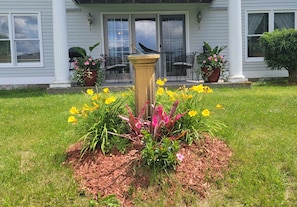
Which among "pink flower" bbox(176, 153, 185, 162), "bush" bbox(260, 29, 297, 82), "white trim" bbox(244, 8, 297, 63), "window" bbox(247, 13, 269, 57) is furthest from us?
"window" bbox(247, 13, 269, 57)

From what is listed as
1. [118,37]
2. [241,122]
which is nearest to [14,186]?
[241,122]

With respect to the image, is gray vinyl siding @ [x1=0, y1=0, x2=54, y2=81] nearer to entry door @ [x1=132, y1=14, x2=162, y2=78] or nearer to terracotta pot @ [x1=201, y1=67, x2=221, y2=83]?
entry door @ [x1=132, y1=14, x2=162, y2=78]

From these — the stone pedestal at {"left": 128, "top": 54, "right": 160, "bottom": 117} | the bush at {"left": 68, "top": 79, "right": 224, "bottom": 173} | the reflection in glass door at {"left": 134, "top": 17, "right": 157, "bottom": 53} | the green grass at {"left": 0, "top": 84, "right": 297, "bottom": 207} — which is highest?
the reflection in glass door at {"left": 134, "top": 17, "right": 157, "bottom": 53}

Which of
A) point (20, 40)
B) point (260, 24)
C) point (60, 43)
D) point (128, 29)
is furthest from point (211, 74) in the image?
point (20, 40)

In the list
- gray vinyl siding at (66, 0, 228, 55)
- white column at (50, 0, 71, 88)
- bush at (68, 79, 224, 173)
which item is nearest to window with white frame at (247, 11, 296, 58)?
gray vinyl siding at (66, 0, 228, 55)

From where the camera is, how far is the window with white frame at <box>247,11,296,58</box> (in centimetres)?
1098

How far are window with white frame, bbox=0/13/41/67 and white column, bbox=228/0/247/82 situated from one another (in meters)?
6.16

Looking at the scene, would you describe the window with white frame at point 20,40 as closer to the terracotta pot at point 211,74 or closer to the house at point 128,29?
the house at point 128,29

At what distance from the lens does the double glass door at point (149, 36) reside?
10.6m

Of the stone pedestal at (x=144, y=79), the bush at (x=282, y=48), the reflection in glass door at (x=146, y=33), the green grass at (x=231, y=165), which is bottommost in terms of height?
the green grass at (x=231, y=165)

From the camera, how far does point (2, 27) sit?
33.9 feet

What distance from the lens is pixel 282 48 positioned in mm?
9039

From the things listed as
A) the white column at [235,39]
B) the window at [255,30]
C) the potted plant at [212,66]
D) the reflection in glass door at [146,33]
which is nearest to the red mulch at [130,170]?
the potted plant at [212,66]

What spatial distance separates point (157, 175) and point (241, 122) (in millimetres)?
2041
